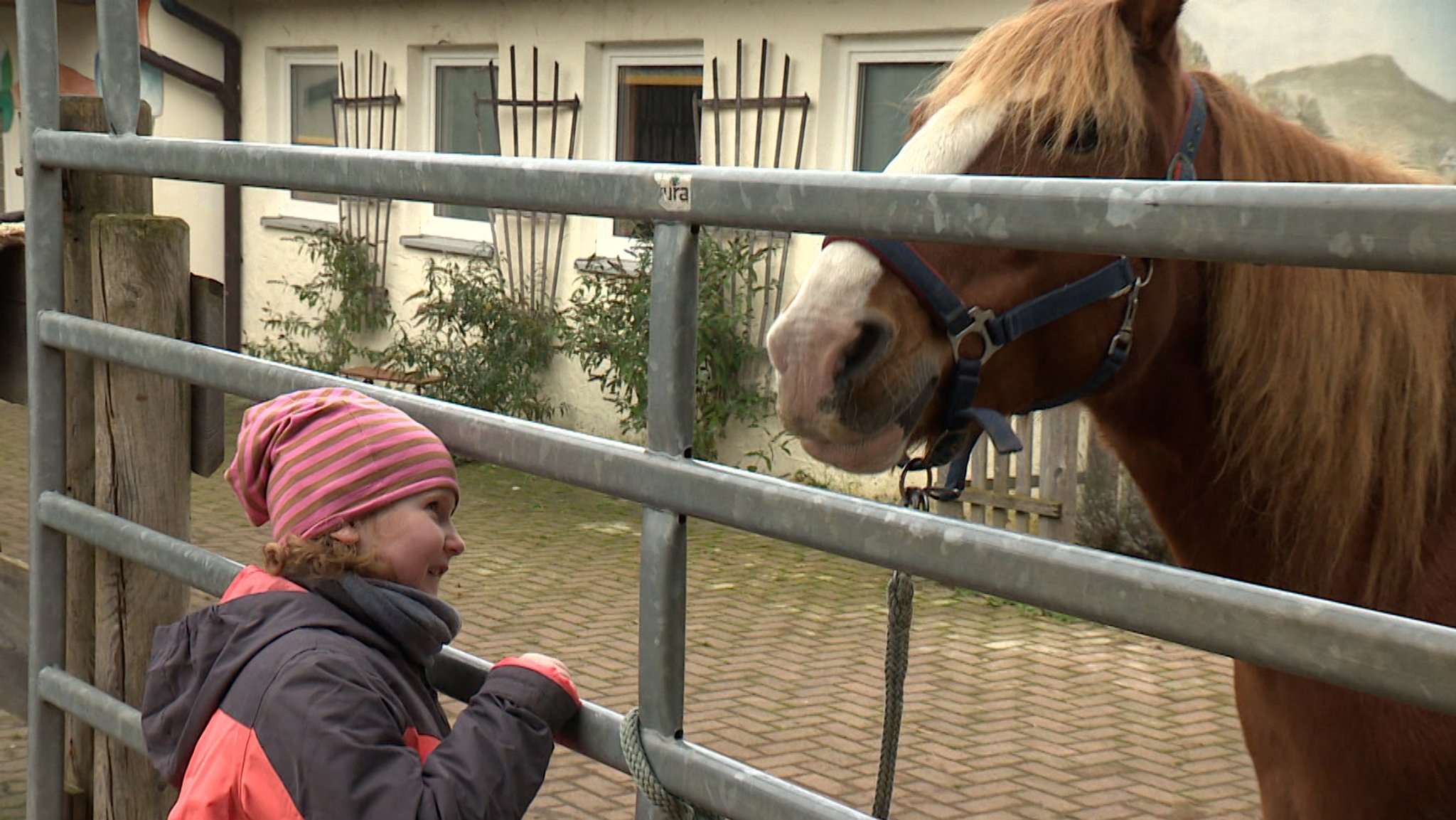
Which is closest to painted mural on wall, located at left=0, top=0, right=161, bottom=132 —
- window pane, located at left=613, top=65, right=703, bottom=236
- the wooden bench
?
the wooden bench

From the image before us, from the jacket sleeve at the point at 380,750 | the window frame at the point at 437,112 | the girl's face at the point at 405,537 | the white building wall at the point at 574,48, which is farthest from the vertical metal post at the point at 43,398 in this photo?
the window frame at the point at 437,112

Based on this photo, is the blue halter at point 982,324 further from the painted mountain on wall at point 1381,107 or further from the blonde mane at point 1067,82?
the painted mountain on wall at point 1381,107

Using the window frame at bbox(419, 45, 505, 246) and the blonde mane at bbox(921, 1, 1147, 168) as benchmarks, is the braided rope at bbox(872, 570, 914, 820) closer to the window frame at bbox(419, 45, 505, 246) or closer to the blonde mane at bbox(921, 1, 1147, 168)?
the blonde mane at bbox(921, 1, 1147, 168)

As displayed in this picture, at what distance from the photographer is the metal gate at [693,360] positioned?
40.6 inches

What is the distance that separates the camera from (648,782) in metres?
1.51

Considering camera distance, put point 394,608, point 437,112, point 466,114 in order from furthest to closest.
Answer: point 437,112 → point 466,114 → point 394,608

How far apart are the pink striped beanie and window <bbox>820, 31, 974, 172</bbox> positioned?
277 inches

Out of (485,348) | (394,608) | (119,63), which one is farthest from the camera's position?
(485,348)

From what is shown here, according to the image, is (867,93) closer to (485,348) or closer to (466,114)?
(485,348)

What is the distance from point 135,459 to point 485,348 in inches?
294

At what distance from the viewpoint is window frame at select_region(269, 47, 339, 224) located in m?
12.5

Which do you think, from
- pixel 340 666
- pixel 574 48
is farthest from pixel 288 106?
pixel 340 666

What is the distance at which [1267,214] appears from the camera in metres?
1.05

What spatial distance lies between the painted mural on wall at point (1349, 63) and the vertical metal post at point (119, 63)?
5.04 m
